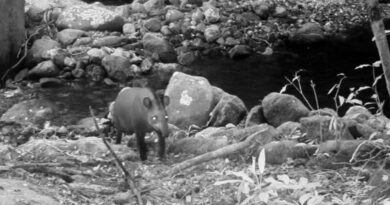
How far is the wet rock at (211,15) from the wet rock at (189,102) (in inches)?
226

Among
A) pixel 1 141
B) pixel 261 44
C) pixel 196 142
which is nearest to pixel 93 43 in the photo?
pixel 261 44

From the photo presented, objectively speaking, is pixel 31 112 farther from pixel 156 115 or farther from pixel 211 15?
pixel 211 15

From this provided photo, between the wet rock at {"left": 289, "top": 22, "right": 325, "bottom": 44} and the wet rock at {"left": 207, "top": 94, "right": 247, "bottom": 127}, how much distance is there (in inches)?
230

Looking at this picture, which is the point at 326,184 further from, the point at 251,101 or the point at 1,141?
the point at 251,101

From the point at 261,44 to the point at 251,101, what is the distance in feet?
12.7

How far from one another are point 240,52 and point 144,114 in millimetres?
7376

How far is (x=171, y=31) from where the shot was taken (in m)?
15.5

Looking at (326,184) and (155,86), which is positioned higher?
(326,184)

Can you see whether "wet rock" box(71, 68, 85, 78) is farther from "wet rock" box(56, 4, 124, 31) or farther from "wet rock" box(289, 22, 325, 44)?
"wet rock" box(289, 22, 325, 44)

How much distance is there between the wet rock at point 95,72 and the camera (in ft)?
43.0

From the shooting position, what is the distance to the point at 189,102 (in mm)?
10086

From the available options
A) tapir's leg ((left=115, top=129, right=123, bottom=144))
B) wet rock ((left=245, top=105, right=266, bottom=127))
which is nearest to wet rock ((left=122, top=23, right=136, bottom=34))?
wet rock ((left=245, top=105, right=266, bottom=127))

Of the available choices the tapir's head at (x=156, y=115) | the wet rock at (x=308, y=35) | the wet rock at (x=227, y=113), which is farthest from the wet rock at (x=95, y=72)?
the tapir's head at (x=156, y=115)

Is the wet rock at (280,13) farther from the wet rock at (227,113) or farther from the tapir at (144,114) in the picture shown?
the tapir at (144,114)
